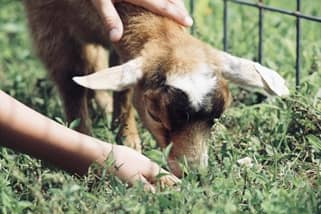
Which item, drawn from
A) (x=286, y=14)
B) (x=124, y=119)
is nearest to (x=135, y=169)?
(x=124, y=119)

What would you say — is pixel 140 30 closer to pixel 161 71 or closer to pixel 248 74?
pixel 161 71

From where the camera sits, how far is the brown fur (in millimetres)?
3588

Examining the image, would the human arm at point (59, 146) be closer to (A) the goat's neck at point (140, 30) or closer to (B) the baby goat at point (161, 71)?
(B) the baby goat at point (161, 71)

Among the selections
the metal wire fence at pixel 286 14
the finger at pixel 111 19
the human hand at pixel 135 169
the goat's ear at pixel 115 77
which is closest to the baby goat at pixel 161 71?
the goat's ear at pixel 115 77

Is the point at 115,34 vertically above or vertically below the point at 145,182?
above

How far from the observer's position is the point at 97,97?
4883 millimetres

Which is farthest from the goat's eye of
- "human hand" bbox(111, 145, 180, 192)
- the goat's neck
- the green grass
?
"human hand" bbox(111, 145, 180, 192)

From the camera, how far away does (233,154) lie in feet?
11.5

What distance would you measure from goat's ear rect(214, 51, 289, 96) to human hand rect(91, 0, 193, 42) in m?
0.26

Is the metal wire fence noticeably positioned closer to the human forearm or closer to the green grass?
the green grass

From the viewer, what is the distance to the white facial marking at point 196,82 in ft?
11.5

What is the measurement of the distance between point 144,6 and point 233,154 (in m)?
0.88

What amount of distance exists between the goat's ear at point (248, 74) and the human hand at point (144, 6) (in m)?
0.26

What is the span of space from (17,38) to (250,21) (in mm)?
1686
